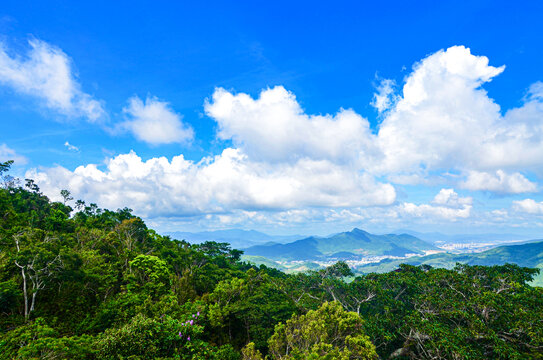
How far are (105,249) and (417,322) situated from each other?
4422cm

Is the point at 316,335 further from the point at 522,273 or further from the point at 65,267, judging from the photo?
the point at 522,273

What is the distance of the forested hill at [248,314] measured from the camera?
16.0m

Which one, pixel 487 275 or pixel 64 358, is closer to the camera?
pixel 64 358

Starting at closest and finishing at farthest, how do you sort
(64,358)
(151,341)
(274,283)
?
(64,358) → (151,341) → (274,283)

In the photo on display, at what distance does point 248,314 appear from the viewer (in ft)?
86.7

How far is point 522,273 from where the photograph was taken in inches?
1089

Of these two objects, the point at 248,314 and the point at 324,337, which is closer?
the point at 324,337

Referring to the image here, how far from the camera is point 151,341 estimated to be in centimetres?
1605

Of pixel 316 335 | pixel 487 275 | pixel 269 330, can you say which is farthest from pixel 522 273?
pixel 269 330

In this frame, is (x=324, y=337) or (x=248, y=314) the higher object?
(x=324, y=337)

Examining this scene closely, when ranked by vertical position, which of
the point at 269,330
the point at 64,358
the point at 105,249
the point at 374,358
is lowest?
the point at 269,330

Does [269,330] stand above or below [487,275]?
Result: below

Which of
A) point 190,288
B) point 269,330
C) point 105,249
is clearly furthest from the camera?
point 105,249

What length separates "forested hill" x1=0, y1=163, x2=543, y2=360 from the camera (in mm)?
15961
